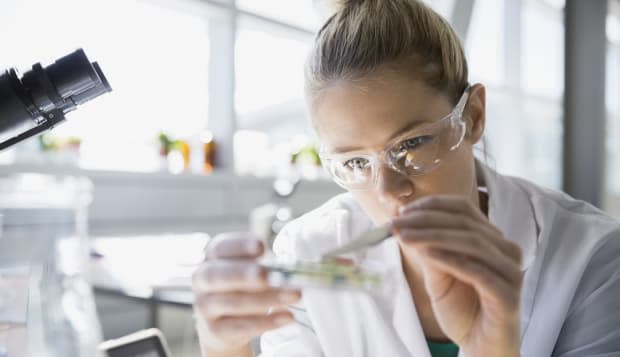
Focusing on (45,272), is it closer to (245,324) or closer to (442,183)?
(245,324)

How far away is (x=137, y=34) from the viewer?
3789 mm

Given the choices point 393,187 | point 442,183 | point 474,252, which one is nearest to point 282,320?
point 474,252

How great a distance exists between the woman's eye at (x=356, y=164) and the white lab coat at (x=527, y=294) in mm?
154

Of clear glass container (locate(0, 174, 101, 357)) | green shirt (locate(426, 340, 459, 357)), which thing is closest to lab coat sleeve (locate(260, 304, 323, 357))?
green shirt (locate(426, 340, 459, 357))

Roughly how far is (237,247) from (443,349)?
0.66m

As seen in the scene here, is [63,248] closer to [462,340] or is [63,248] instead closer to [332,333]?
[462,340]

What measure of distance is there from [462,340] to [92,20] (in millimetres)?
3376

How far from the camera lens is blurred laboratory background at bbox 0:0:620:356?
9.33ft

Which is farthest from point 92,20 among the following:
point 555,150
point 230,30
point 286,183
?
point 555,150

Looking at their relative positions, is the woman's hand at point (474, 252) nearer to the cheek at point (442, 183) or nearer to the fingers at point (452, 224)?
the fingers at point (452, 224)

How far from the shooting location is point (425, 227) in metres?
0.69

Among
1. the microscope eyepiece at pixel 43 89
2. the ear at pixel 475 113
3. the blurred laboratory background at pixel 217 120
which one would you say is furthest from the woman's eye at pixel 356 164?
the blurred laboratory background at pixel 217 120

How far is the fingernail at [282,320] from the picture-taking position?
0.67m

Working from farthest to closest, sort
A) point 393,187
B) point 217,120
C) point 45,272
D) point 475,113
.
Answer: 1. point 217,120
2. point 475,113
3. point 393,187
4. point 45,272
